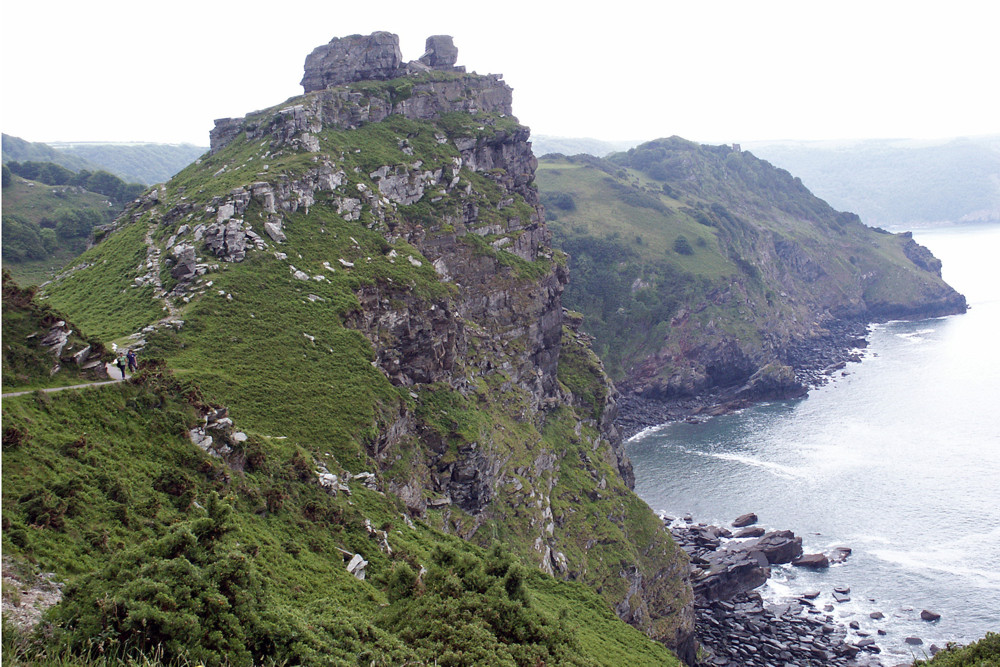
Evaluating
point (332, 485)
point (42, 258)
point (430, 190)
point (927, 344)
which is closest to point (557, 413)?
point (430, 190)

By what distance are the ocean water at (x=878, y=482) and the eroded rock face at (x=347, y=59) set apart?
6989cm

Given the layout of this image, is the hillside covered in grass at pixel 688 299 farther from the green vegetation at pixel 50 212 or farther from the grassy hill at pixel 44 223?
the grassy hill at pixel 44 223

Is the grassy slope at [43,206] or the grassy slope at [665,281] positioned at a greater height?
the grassy slope at [43,206]

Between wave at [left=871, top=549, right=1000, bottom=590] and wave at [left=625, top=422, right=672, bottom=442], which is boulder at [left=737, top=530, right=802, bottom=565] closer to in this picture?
wave at [left=871, top=549, right=1000, bottom=590]

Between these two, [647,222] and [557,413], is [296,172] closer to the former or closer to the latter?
[557,413]

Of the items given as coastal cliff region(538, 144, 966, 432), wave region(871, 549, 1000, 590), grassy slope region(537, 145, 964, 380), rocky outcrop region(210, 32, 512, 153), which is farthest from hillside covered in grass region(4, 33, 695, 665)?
grassy slope region(537, 145, 964, 380)

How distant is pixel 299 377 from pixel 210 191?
2214cm

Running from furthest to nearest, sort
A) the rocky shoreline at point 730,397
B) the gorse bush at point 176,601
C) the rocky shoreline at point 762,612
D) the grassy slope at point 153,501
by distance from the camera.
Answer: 1. the rocky shoreline at point 730,397
2. the rocky shoreline at point 762,612
3. the grassy slope at point 153,501
4. the gorse bush at point 176,601

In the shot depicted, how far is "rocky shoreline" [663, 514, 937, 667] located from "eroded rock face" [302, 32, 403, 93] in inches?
2755

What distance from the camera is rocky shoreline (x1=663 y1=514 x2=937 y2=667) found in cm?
6400

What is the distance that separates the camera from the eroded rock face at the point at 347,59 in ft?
257

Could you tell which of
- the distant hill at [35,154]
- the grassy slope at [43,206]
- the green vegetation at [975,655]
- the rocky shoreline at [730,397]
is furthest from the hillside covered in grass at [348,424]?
the distant hill at [35,154]

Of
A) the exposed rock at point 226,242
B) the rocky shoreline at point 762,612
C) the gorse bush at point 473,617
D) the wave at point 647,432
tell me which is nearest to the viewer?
the gorse bush at point 473,617

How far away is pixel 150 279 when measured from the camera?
4659 cm
